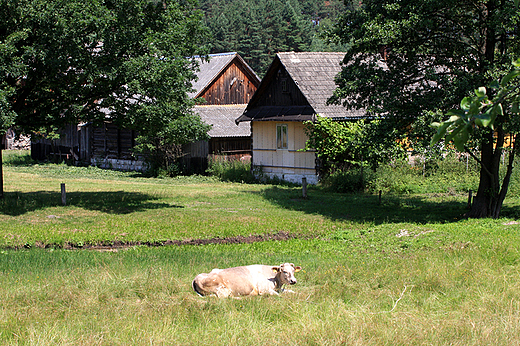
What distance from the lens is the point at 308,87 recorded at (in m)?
28.8

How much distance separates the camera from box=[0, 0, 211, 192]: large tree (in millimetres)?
16188

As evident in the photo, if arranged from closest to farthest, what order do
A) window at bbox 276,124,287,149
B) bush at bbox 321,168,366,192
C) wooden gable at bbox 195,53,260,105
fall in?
bush at bbox 321,168,366,192, window at bbox 276,124,287,149, wooden gable at bbox 195,53,260,105

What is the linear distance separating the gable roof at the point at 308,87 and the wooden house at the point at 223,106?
3658mm

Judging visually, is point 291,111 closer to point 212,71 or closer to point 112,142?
point 212,71

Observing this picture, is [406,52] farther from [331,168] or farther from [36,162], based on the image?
[36,162]

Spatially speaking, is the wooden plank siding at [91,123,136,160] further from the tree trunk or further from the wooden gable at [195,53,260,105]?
the tree trunk

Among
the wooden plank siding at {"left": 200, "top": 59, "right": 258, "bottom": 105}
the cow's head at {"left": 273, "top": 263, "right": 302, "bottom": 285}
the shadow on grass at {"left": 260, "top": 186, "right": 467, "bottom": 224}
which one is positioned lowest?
the shadow on grass at {"left": 260, "top": 186, "right": 467, "bottom": 224}

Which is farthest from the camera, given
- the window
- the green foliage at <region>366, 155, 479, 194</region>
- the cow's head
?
the window

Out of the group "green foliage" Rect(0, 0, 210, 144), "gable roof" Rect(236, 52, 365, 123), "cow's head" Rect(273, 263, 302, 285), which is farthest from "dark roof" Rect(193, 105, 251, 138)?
"cow's head" Rect(273, 263, 302, 285)

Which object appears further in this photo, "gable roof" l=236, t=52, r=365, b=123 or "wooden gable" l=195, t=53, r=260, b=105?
"wooden gable" l=195, t=53, r=260, b=105

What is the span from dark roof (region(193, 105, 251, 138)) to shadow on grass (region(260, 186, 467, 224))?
407 inches

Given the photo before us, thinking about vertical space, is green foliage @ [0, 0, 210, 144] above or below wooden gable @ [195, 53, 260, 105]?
below

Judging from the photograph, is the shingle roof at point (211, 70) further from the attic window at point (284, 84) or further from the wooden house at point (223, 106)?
the attic window at point (284, 84)

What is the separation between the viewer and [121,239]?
1307 cm
